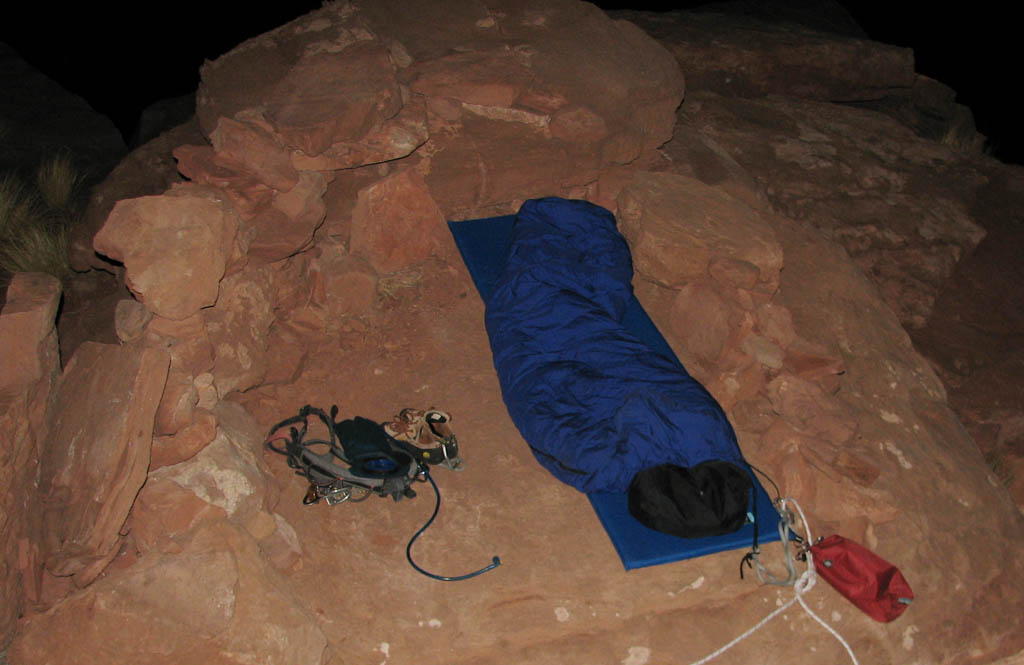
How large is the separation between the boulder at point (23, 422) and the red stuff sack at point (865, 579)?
282 cm

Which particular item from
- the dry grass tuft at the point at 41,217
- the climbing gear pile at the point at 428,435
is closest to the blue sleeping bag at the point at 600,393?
the climbing gear pile at the point at 428,435

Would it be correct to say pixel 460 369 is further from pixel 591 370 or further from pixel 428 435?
pixel 591 370

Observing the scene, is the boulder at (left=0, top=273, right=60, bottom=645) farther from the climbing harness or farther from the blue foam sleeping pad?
the blue foam sleeping pad

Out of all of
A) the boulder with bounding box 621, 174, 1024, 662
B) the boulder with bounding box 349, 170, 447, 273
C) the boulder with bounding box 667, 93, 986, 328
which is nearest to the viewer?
the boulder with bounding box 621, 174, 1024, 662

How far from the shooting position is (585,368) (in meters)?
3.56

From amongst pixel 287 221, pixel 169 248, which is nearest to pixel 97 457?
pixel 169 248

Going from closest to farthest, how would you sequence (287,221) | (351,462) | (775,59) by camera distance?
(351,462) → (287,221) → (775,59)

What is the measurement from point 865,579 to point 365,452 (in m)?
2.00

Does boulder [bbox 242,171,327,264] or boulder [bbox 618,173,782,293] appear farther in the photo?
boulder [bbox 618,173,782,293]

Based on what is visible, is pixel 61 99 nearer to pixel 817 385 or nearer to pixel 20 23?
pixel 20 23

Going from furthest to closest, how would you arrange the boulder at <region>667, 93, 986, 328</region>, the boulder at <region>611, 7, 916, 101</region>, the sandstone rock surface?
the boulder at <region>611, 7, 916, 101</region>, the boulder at <region>667, 93, 986, 328</region>, the sandstone rock surface

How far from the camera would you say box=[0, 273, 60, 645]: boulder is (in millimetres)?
2588

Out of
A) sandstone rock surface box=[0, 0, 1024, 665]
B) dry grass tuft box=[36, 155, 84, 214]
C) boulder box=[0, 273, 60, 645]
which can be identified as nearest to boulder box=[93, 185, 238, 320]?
sandstone rock surface box=[0, 0, 1024, 665]

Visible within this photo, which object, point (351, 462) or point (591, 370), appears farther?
point (591, 370)
